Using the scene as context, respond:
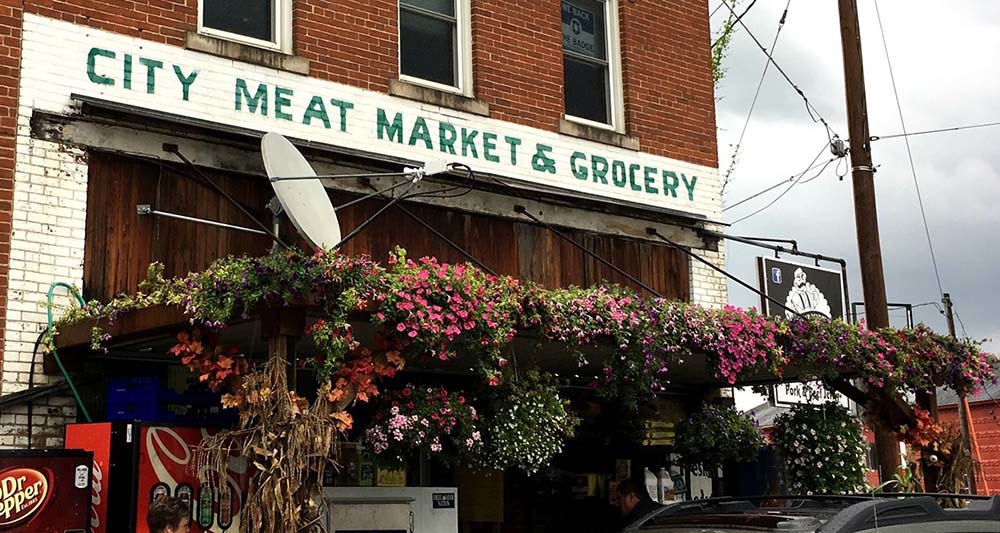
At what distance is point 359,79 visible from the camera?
35.9 ft

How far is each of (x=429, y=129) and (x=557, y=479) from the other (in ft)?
13.3

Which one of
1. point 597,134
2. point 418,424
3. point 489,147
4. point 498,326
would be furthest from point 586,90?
point 418,424

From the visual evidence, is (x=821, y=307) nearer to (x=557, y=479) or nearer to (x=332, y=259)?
(x=557, y=479)

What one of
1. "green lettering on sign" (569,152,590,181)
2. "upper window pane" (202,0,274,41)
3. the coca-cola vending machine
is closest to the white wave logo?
the coca-cola vending machine

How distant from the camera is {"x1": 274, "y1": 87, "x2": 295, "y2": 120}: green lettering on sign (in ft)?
33.7

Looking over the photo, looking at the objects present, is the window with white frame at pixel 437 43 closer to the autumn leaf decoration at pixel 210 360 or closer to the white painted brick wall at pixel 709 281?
the white painted brick wall at pixel 709 281

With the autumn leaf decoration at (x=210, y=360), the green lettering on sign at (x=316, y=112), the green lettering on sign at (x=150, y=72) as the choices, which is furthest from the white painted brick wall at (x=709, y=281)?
the autumn leaf decoration at (x=210, y=360)

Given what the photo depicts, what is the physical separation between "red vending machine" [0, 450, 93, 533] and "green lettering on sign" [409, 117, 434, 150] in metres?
4.65

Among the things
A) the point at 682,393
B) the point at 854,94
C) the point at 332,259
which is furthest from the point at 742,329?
the point at 854,94

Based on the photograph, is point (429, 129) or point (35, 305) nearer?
point (35, 305)

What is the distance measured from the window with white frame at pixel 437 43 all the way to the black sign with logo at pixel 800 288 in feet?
13.6

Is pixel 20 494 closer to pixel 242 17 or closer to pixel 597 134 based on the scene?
pixel 242 17

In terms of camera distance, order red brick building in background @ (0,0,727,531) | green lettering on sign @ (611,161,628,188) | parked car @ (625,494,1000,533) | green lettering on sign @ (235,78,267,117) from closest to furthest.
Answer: parked car @ (625,494,1000,533)
red brick building in background @ (0,0,727,531)
green lettering on sign @ (235,78,267,117)
green lettering on sign @ (611,161,628,188)

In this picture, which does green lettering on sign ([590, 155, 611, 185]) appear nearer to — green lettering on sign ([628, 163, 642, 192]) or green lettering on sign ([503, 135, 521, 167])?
green lettering on sign ([628, 163, 642, 192])
